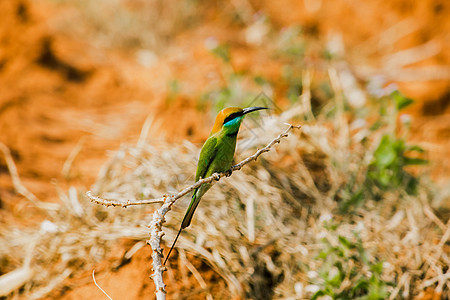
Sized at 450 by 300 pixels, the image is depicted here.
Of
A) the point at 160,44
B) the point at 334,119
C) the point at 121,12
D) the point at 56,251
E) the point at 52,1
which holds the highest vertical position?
the point at 52,1

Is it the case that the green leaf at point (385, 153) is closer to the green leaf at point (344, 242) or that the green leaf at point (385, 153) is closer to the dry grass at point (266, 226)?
the dry grass at point (266, 226)

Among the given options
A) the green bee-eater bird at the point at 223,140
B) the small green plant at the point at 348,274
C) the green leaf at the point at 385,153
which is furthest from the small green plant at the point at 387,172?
the green bee-eater bird at the point at 223,140

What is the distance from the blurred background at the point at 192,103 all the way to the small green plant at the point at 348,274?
1.3 inches

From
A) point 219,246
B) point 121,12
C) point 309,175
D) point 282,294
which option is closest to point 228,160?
point 219,246

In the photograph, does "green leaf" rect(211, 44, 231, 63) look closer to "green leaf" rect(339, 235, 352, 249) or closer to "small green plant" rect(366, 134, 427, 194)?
"small green plant" rect(366, 134, 427, 194)

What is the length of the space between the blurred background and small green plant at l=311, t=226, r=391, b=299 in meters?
0.03

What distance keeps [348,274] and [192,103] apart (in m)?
2.47

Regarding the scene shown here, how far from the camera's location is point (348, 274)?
2.01 metres

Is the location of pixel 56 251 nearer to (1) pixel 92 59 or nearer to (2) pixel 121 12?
(1) pixel 92 59

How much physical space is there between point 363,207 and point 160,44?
13.2ft

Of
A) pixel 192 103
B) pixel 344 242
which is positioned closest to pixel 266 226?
pixel 344 242

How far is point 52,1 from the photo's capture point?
24.0ft

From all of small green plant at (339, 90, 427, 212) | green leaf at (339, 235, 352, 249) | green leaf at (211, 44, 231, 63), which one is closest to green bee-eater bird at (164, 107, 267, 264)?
green leaf at (339, 235, 352, 249)

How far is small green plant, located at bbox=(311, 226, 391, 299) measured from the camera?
1923mm
